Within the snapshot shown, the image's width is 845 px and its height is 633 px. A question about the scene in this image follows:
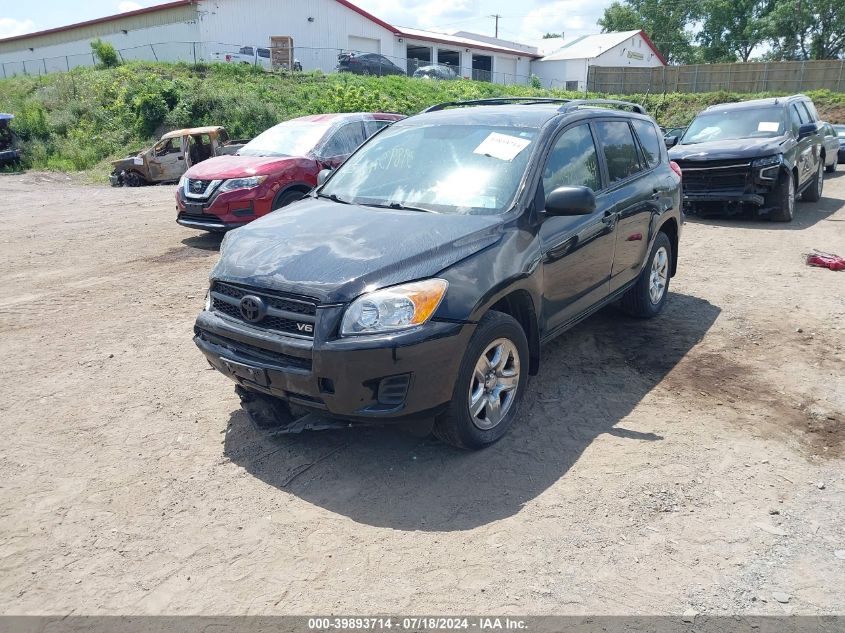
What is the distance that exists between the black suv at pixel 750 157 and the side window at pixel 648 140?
523 cm

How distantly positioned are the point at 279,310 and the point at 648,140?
13.1 ft

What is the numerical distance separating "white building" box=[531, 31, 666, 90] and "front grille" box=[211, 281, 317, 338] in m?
51.7

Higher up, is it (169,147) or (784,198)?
(169,147)

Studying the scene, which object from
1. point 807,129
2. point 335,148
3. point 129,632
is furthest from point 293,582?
point 807,129

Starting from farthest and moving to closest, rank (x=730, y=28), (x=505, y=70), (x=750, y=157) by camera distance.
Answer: (x=730, y=28), (x=505, y=70), (x=750, y=157)

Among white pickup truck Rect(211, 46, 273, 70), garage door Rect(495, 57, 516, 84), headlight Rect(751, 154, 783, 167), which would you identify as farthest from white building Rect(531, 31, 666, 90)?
headlight Rect(751, 154, 783, 167)

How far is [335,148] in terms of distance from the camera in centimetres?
998

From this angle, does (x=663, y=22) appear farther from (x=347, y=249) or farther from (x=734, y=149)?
(x=347, y=249)

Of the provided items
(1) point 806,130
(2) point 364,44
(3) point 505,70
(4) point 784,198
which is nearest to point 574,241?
(4) point 784,198

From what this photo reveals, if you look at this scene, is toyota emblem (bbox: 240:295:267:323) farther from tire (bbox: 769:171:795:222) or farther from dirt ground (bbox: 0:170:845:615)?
tire (bbox: 769:171:795:222)

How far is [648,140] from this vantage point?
232 inches

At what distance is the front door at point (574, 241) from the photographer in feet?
13.8

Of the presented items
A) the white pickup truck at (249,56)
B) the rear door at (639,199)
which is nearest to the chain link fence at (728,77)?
the white pickup truck at (249,56)

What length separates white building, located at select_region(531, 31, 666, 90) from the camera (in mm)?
52438
